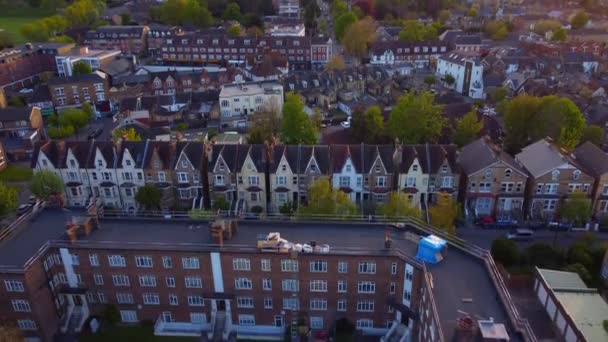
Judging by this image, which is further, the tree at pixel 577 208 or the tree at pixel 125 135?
the tree at pixel 125 135

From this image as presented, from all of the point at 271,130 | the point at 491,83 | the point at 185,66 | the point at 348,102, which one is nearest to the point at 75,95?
the point at 185,66

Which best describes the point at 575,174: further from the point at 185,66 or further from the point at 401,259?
the point at 185,66

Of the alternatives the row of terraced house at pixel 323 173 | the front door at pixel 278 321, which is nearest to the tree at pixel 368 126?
the row of terraced house at pixel 323 173

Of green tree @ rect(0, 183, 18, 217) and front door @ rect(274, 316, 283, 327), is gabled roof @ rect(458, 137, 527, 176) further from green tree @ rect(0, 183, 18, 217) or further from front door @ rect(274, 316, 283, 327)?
green tree @ rect(0, 183, 18, 217)

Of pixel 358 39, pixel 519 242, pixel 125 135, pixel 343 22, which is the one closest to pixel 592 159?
pixel 519 242

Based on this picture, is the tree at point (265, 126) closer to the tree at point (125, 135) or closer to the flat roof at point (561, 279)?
the tree at point (125, 135)

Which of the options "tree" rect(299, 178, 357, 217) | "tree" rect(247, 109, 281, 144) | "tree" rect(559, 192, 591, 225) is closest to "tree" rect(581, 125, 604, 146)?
"tree" rect(559, 192, 591, 225)
